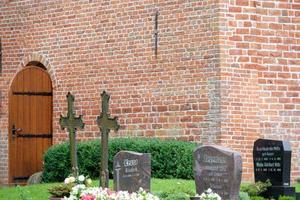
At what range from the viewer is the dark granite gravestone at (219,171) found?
17.3m

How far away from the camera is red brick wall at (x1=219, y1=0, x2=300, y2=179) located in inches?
858

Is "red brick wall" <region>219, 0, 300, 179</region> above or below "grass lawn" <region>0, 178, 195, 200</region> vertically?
above

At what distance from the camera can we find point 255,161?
789 inches

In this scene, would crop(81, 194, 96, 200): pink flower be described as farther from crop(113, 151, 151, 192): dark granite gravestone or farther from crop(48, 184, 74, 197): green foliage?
crop(113, 151, 151, 192): dark granite gravestone

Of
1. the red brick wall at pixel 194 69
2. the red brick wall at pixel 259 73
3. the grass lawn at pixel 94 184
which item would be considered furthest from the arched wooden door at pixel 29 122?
the red brick wall at pixel 259 73

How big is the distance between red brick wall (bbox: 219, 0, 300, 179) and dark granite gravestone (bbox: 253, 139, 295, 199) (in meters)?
1.74

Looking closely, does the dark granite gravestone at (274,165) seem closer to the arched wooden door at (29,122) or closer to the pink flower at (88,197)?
the pink flower at (88,197)

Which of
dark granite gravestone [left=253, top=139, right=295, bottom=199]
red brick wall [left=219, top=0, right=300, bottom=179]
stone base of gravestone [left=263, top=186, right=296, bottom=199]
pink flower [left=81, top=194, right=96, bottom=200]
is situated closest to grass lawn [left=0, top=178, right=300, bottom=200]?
dark granite gravestone [left=253, top=139, right=295, bottom=199]

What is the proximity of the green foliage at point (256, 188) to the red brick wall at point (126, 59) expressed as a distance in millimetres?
2453

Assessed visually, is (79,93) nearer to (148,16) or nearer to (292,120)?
(148,16)

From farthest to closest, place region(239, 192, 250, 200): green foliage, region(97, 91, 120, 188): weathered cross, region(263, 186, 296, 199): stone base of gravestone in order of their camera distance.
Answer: region(263, 186, 296, 199): stone base of gravestone < region(97, 91, 120, 188): weathered cross < region(239, 192, 250, 200): green foliage

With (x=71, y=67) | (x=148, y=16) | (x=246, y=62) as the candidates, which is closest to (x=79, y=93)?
(x=71, y=67)

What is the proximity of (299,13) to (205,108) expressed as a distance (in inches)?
106

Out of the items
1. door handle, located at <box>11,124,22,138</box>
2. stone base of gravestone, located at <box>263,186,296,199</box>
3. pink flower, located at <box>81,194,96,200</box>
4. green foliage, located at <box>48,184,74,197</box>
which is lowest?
stone base of gravestone, located at <box>263,186,296,199</box>
